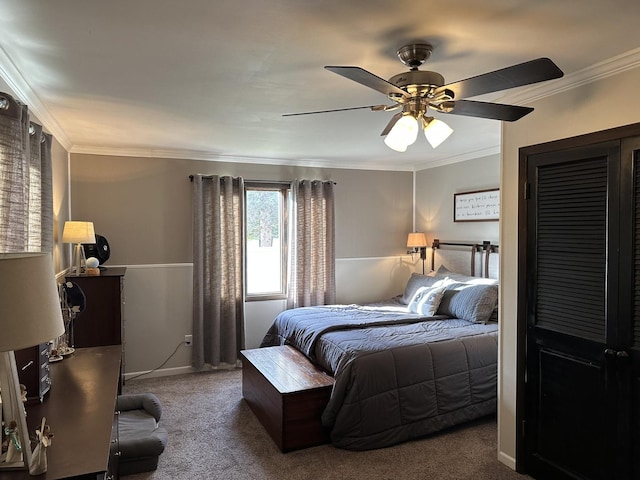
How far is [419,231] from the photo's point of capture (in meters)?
5.91

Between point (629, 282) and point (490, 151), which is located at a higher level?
point (490, 151)

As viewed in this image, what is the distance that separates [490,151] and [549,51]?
8.79ft

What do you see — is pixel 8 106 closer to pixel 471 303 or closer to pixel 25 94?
pixel 25 94

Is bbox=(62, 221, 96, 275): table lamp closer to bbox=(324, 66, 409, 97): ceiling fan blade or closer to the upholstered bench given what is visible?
the upholstered bench

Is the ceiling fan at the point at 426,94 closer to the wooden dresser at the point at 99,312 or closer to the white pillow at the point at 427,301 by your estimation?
the white pillow at the point at 427,301

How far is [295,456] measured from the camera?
3090 millimetres

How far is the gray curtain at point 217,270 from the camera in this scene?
4781mm

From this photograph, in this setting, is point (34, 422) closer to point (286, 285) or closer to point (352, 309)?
point (352, 309)

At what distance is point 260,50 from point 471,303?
3.06m

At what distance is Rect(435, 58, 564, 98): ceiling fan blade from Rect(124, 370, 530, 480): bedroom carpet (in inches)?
91.1

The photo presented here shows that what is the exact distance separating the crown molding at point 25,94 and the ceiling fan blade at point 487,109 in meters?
2.05

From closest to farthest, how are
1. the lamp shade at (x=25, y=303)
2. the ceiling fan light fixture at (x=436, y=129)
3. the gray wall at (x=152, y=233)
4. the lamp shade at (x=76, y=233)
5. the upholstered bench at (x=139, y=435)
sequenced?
the lamp shade at (x=25, y=303) < the ceiling fan light fixture at (x=436, y=129) < the upholstered bench at (x=139, y=435) < the lamp shade at (x=76, y=233) < the gray wall at (x=152, y=233)

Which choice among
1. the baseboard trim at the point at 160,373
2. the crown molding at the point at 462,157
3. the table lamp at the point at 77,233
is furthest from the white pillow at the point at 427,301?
the table lamp at the point at 77,233

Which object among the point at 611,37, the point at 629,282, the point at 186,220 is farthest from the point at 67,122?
the point at 629,282
